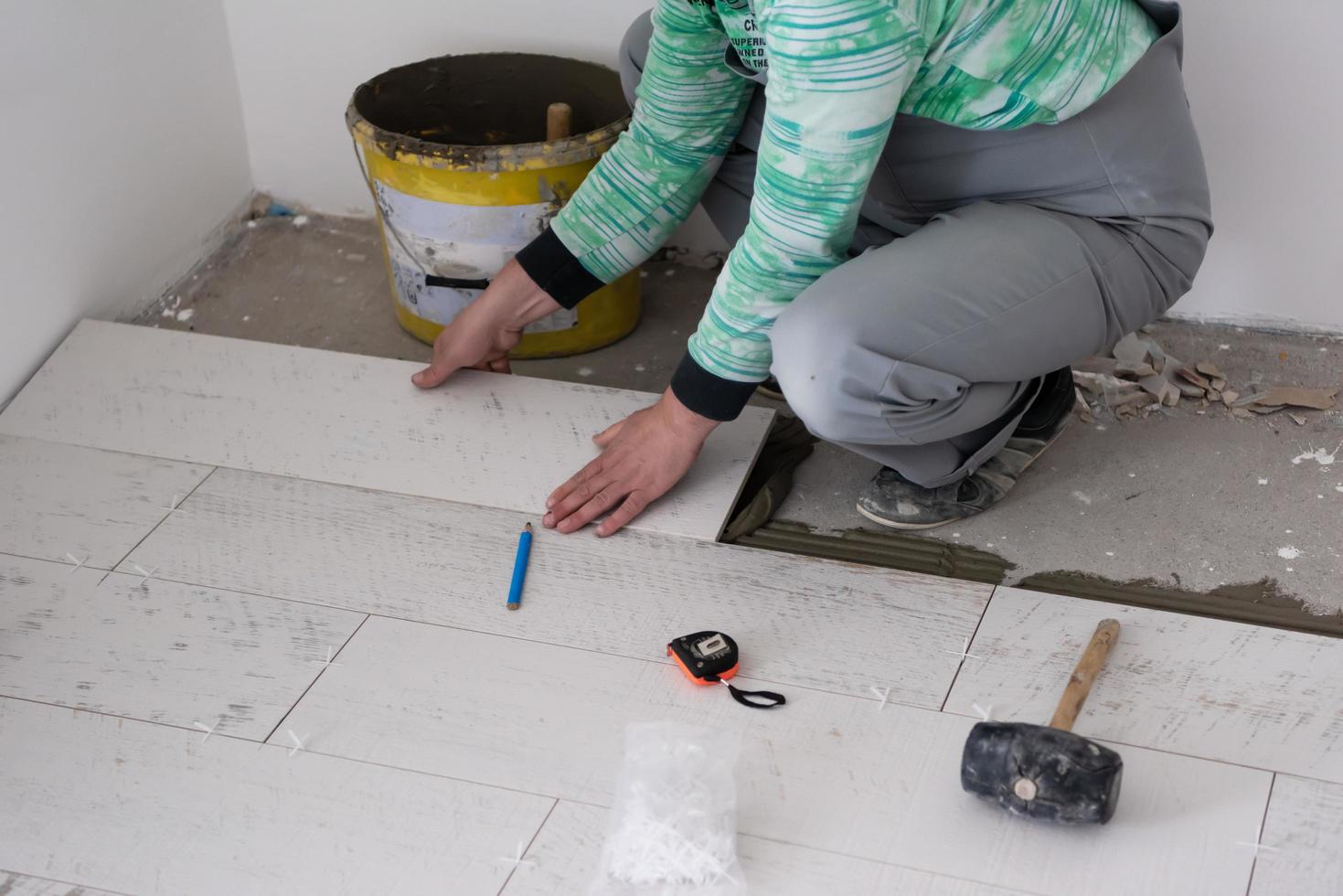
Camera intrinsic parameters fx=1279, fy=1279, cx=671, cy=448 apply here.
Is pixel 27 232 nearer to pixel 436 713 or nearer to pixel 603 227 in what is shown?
pixel 603 227

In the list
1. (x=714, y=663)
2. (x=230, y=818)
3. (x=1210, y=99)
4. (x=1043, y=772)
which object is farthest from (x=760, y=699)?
(x=1210, y=99)

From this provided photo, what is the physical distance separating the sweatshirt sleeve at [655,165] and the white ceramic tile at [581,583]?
1.40ft

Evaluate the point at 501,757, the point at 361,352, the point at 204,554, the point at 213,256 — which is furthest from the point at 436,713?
the point at 213,256

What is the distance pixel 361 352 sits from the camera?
7.70 feet

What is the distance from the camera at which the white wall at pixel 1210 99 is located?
2.11m

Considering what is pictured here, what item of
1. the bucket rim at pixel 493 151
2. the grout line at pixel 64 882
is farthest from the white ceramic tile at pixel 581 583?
the bucket rim at pixel 493 151

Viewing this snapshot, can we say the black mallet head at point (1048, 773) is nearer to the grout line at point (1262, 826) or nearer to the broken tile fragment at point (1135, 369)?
the grout line at point (1262, 826)

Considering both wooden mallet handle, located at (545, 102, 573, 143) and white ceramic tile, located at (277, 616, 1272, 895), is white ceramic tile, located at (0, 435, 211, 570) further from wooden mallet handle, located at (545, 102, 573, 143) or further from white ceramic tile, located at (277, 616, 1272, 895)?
wooden mallet handle, located at (545, 102, 573, 143)

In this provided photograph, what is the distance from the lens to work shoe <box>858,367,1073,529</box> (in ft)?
6.13

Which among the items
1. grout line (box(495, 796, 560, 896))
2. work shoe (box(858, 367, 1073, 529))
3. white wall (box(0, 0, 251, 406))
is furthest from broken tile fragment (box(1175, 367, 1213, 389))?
white wall (box(0, 0, 251, 406))

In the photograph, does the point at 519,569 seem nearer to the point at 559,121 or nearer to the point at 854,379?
the point at 854,379

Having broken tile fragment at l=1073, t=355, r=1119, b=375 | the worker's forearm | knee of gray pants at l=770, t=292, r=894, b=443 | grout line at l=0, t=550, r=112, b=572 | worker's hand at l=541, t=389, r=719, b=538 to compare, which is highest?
knee of gray pants at l=770, t=292, r=894, b=443

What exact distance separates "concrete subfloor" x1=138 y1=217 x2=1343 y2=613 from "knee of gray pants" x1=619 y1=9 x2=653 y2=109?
0.49 metres

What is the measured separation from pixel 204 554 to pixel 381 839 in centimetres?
60
